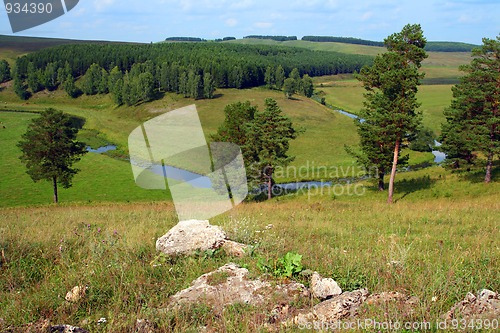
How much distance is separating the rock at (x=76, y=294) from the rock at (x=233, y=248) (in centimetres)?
277

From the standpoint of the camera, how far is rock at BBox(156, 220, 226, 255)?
7531 millimetres

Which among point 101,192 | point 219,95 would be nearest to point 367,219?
point 101,192

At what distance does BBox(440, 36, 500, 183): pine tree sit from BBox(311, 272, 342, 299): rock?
31546 millimetres

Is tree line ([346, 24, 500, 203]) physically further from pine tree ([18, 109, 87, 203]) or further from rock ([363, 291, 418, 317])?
pine tree ([18, 109, 87, 203])

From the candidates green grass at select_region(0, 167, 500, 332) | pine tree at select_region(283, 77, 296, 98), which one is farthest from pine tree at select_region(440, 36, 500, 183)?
pine tree at select_region(283, 77, 296, 98)

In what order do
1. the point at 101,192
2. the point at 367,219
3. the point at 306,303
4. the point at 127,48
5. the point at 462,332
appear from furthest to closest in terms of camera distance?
the point at 127,48 → the point at 101,192 → the point at 367,219 → the point at 306,303 → the point at 462,332

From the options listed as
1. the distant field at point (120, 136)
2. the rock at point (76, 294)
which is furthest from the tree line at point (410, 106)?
the rock at point (76, 294)

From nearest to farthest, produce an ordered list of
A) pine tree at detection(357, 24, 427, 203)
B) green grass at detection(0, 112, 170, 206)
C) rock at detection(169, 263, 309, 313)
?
1. rock at detection(169, 263, 309, 313)
2. pine tree at detection(357, 24, 427, 203)
3. green grass at detection(0, 112, 170, 206)

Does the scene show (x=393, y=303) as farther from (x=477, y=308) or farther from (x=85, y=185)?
(x=85, y=185)

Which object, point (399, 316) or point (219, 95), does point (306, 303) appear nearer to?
point (399, 316)

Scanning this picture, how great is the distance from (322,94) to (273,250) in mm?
146960

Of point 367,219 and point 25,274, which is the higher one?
point 25,274

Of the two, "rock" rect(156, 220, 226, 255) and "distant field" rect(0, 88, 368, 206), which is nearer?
"rock" rect(156, 220, 226, 255)

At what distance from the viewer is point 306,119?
97.6 meters
